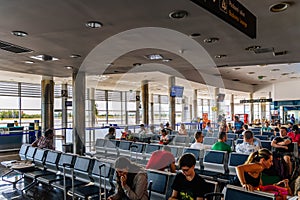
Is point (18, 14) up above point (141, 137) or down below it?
above

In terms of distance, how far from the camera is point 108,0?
131 inches

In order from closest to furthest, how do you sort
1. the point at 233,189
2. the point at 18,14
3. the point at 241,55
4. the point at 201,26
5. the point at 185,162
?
1. the point at 233,189
2. the point at 185,162
3. the point at 18,14
4. the point at 201,26
5. the point at 241,55

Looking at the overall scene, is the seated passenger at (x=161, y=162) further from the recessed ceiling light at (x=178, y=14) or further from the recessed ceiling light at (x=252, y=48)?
the recessed ceiling light at (x=252, y=48)

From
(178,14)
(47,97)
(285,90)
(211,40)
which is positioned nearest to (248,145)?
(211,40)

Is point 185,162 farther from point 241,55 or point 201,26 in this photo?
point 241,55

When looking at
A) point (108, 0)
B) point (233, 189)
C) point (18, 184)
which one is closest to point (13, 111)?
Answer: point (18, 184)

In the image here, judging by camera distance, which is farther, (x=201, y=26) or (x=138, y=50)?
(x=138, y=50)

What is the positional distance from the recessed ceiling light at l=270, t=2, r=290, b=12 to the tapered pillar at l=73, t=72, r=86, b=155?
6943 mm

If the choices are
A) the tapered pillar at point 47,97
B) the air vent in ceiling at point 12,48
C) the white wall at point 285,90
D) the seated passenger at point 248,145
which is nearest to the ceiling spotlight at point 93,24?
the air vent in ceiling at point 12,48

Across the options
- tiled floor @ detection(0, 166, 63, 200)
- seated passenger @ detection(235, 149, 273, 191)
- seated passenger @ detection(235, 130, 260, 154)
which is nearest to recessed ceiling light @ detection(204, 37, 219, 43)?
seated passenger @ detection(235, 130, 260, 154)

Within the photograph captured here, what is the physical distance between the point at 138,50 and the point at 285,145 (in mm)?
4045

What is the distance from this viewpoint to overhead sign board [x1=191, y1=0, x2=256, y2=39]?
2.38 m

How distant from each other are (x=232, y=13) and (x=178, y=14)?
3.84 ft

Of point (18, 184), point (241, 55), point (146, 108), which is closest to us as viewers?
point (18, 184)
